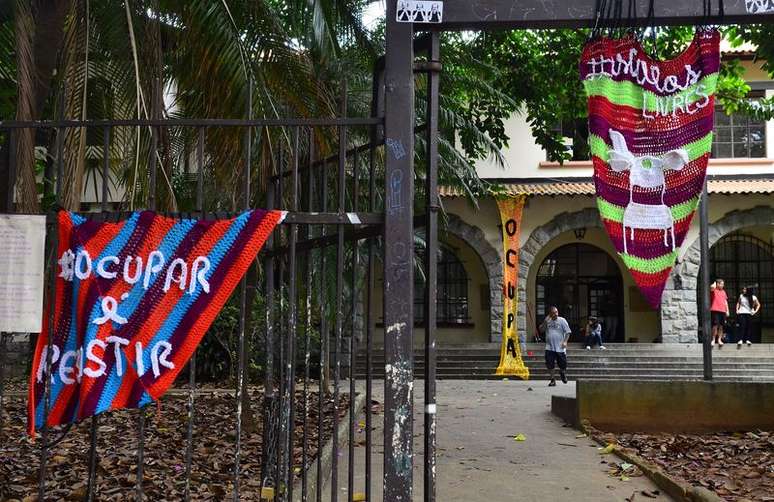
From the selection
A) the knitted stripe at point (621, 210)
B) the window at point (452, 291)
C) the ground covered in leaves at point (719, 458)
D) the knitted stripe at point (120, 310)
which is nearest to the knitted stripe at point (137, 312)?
the knitted stripe at point (120, 310)

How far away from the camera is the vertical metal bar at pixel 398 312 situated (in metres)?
3.78

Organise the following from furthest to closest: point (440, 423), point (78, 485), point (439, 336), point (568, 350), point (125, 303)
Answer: point (439, 336)
point (568, 350)
point (440, 423)
point (78, 485)
point (125, 303)

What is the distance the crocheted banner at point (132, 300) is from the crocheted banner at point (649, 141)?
197 centimetres

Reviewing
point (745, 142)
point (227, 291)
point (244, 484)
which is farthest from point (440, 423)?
point (745, 142)

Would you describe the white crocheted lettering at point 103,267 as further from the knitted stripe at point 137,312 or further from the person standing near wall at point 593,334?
the person standing near wall at point 593,334

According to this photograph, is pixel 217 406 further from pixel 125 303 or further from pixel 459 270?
pixel 459 270

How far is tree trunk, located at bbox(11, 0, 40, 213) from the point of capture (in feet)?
16.1

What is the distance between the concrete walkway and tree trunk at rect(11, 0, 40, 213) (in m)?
3.05

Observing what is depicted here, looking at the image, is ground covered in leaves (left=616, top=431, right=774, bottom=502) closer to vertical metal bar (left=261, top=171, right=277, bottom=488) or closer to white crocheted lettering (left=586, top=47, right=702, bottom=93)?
white crocheted lettering (left=586, top=47, right=702, bottom=93)

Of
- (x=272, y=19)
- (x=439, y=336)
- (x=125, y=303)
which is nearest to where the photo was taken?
(x=125, y=303)

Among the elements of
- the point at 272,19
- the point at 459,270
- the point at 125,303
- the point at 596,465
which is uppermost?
the point at 272,19

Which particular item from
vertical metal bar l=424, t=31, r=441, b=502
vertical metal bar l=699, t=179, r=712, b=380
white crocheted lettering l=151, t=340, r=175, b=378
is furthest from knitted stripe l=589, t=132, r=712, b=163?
vertical metal bar l=699, t=179, r=712, b=380

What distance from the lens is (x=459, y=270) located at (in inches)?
854

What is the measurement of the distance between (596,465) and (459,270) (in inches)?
556
